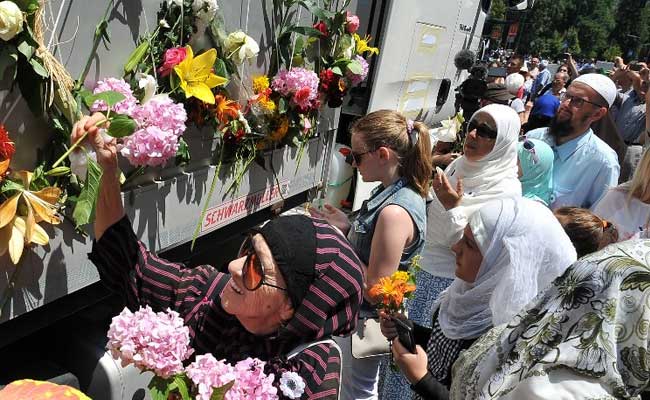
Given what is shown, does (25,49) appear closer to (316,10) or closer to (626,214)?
(316,10)

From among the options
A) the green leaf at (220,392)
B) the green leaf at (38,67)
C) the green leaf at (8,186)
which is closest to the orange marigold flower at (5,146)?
the green leaf at (8,186)

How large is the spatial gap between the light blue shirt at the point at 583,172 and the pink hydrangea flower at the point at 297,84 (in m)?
1.93

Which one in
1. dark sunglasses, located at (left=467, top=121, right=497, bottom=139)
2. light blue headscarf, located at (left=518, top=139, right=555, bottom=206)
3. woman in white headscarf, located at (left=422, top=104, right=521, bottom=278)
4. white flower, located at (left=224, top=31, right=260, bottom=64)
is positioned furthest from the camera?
light blue headscarf, located at (left=518, top=139, right=555, bottom=206)

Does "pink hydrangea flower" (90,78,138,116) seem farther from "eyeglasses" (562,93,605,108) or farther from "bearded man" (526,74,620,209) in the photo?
"eyeglasses" (562,93,605,108)

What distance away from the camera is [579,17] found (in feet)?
221

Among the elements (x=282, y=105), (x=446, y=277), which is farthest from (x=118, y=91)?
(x=446, y=277)

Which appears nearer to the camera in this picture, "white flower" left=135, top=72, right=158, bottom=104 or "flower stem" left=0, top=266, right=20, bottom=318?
"flower stem" left=0, top=266, right=20, bottom=318

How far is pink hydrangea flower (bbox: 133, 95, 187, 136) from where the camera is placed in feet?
5.82

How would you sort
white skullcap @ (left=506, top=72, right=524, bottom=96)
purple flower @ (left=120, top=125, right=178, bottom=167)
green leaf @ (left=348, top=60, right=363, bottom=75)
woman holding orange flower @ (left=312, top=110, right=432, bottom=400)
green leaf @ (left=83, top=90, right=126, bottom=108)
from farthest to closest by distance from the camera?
white skullcap @ (left=506, top=72, right=524, bottom=96) < green leaf @ (left=348, top=60, right=363, bottom=75) < woman holding orange flower @ (left=312, top=110, right=432, bottom=400) < purple flower @ (left=120, top=125, right=178, bottom=167) < green leaf @ (left=83, top=90, right=126, bottom=108)

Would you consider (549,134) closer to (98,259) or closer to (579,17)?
(98,259)

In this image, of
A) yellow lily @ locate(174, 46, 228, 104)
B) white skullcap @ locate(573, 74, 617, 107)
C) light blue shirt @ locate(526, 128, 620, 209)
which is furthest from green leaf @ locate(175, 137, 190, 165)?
white skullcap @ locate(573, 74, 617, 107)

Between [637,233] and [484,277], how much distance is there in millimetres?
1328

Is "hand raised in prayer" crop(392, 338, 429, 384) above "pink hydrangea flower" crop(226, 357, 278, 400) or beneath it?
beneath

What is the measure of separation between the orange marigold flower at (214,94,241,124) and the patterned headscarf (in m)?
1.49
